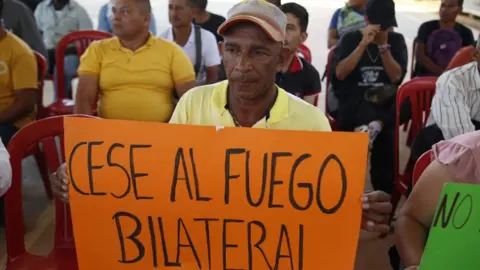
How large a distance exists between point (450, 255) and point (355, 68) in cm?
230

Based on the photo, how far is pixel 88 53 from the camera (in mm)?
3025

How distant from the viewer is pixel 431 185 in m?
1.58

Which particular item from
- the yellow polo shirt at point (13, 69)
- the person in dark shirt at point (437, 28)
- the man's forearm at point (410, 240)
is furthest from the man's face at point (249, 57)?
the person in dark shirt at point (437, 28)

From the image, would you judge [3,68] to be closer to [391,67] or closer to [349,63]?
[349,63]

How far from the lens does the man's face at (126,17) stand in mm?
2994

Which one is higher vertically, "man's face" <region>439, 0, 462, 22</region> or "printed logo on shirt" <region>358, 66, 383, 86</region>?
"man's face" <region>439, 0, 462, 22</region>

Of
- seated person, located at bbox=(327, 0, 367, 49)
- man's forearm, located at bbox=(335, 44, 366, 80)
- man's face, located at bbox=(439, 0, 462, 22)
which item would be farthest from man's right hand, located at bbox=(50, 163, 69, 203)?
man's face, located at bbox=(439, 0, 462, 22)

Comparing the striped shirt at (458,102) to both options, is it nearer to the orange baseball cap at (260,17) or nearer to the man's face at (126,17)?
the orange baseball cap at (260,17)

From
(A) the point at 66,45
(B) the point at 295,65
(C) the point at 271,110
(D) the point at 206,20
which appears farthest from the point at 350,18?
(C) the point at 271,110

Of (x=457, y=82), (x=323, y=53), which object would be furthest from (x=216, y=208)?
(x=323, y=53)

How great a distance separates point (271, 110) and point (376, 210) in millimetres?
502

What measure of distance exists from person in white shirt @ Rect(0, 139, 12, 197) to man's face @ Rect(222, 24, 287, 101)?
2.66ft

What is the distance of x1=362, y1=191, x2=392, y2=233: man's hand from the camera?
1.43 meters

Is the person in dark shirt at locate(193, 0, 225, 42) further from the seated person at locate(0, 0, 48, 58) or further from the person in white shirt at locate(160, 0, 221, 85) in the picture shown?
the seated person at locate(0, 0, 48, 58)
